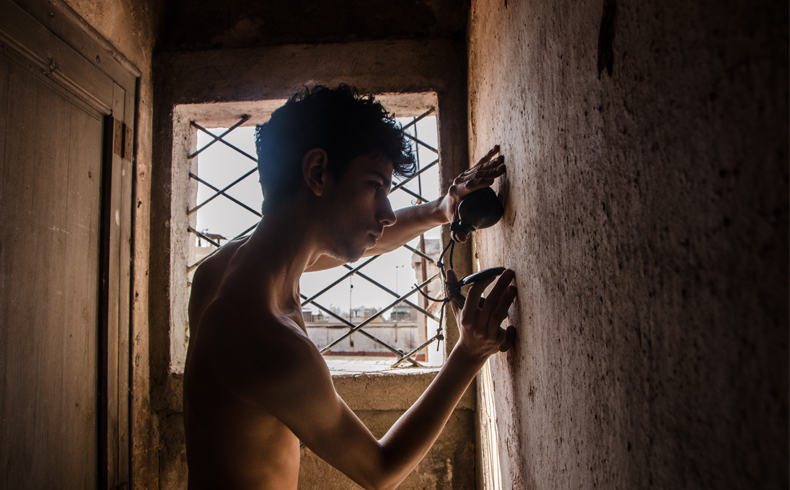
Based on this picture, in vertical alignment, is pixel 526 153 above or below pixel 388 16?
below

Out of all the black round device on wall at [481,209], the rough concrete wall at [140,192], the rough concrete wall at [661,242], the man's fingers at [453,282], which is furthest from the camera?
the rough concrete wall at [140,192]

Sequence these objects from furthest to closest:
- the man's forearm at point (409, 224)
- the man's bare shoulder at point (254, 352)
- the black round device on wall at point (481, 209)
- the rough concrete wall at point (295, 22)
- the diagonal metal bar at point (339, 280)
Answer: the diagonal metal bar at point (339, 280) → the rough concrete wall at point (295, 22) → the man's forearm at point (409, 224) → the black round device on wall at point (481, 209) → the man's bare shoulder at point (254, 352)

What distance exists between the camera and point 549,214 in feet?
1.95

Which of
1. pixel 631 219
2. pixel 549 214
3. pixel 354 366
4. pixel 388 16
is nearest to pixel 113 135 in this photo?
pixel 388 16

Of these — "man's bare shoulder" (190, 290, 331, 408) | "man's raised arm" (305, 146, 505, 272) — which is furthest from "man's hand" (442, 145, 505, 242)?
"man's bare shoulder" (190, 290, 331, 408)

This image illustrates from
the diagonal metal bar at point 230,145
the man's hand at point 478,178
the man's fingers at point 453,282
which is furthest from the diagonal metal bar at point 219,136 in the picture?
the man's fingers at point 453,282

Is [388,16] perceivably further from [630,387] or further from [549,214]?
[630,387]

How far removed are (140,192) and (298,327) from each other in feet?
3.80

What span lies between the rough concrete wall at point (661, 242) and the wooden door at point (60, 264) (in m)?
1.39

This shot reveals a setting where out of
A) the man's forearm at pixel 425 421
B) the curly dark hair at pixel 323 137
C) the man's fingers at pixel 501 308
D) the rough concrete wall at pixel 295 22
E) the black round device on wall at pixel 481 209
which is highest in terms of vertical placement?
the rough concrete wall at pixel 295 22

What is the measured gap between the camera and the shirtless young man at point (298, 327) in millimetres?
813

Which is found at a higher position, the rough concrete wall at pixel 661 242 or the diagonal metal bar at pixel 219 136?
the diagonal metal bar at pixel 219 136

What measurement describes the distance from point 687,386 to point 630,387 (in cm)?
9

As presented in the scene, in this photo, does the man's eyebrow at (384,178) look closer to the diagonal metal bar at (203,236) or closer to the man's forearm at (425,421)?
the man's forearm at (425,421)
